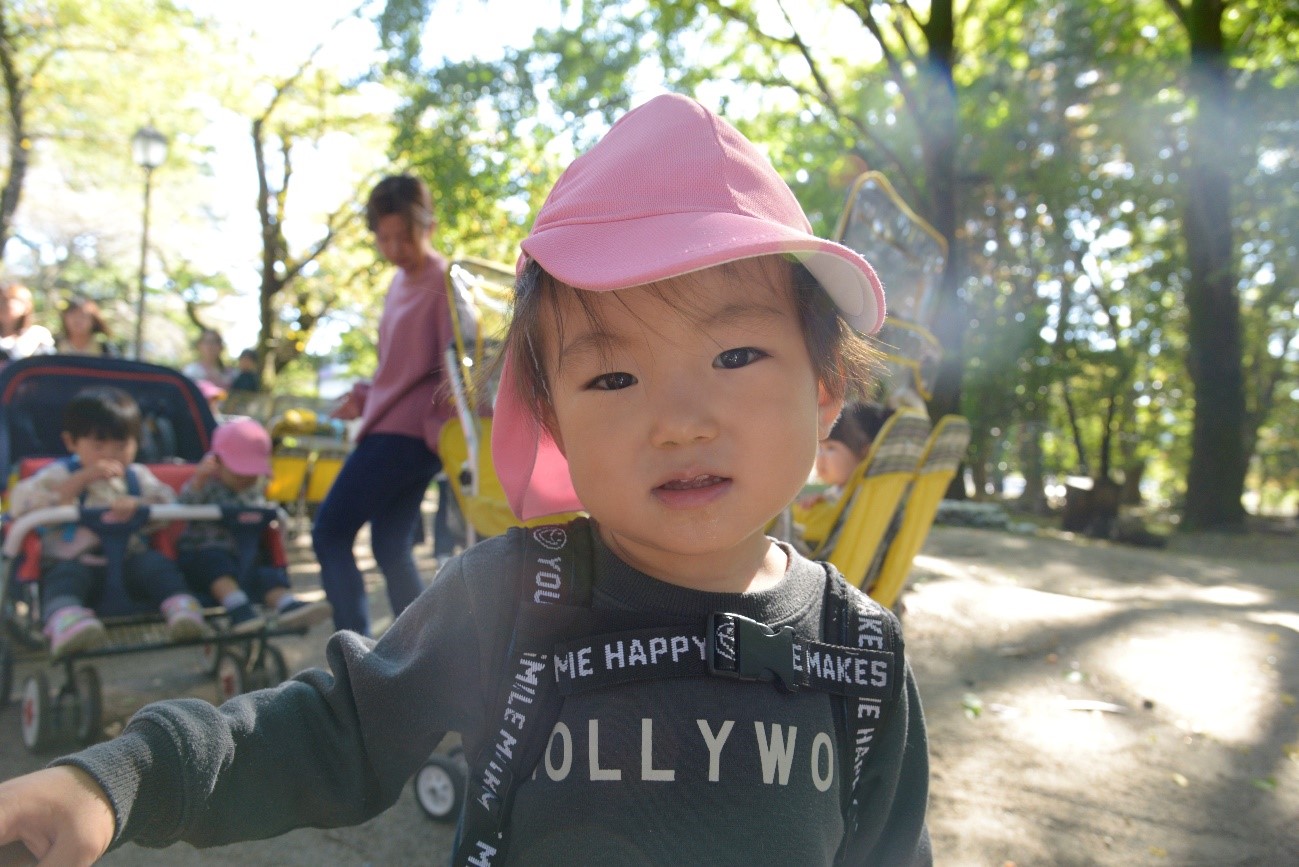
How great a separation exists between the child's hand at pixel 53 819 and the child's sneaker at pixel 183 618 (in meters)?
2.88

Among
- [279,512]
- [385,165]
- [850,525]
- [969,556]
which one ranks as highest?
[385,165]

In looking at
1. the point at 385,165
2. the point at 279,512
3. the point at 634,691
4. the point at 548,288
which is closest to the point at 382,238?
the point at 279,512

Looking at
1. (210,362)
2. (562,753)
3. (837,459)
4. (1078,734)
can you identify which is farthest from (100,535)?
(210,362)

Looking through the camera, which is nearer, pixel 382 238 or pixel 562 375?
pixel 562 375

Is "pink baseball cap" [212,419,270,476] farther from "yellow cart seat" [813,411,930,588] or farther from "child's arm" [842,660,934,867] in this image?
"child's arm" [842,660,934,867]

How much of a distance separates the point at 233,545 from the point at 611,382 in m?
3.38

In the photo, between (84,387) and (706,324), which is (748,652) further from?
(84,387)

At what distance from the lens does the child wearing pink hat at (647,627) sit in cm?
107

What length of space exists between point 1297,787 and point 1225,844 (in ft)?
1.94

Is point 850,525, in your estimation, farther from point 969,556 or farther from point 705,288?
point 969,556

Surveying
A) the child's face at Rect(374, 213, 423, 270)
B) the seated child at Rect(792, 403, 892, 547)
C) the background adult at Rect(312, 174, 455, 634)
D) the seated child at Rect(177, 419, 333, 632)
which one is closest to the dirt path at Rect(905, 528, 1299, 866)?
the seated child at Rect(792, 403, 892, 547)

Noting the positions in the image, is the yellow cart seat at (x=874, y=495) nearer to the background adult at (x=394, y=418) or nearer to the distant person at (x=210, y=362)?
the background adult at (x=394, y=418)

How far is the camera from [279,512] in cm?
411

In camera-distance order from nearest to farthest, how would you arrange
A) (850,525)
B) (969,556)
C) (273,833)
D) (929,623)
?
1. (273,833)
2. (850,525)
3. (929,623)
4. (969,556)
